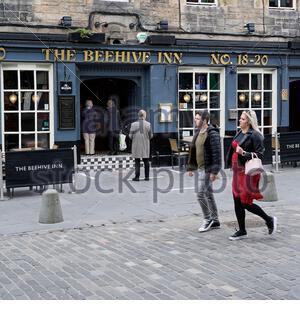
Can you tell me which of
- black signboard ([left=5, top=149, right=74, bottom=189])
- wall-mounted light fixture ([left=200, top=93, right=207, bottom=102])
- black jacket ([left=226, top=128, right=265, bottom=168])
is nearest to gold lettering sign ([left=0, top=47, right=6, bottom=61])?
black signboard ([left=5, top=149, right=74, bottom=189])

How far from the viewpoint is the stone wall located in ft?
49.0

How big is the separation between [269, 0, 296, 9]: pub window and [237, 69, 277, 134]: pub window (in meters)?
2.07

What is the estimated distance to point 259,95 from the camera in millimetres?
18094

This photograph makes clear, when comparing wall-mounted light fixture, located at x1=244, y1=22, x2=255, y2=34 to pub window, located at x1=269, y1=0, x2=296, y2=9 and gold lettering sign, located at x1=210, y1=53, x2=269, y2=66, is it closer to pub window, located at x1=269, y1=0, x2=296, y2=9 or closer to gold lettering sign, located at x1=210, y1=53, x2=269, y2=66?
gold lettering sign, located at x1=210, y1=53, x2=269, y2=66

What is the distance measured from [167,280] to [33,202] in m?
5.73

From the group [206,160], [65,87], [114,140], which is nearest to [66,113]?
[65,87]

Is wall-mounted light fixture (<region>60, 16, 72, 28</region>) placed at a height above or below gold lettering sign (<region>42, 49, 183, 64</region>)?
above

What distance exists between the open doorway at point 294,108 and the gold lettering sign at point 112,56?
525 centimetres

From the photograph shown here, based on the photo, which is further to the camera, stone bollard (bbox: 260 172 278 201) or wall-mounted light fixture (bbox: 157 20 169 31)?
wall-mounted light fixture (bbox: 157 20 169 31)

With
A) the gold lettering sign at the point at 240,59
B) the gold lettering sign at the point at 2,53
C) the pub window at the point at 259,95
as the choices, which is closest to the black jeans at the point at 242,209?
the gold lettering sign at the point at 2,53

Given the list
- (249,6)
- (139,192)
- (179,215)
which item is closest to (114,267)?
(179,215)

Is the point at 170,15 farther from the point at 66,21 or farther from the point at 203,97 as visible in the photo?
the point at 66,21

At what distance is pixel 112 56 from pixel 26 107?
269 cm

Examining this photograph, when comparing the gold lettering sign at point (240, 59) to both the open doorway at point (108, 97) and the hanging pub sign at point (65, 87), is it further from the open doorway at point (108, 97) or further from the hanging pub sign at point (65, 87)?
the hanging pub sign at point (65, 87)
